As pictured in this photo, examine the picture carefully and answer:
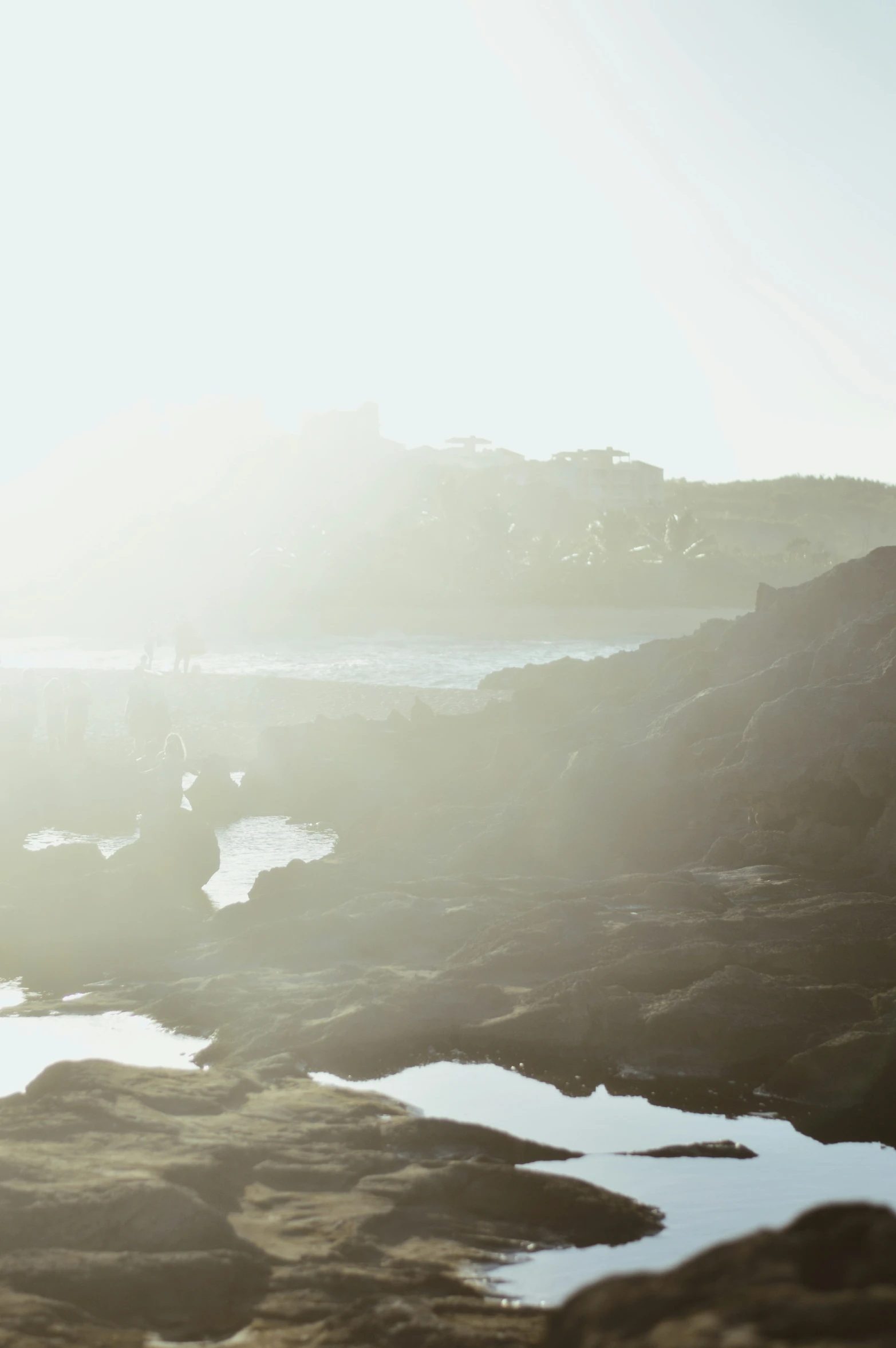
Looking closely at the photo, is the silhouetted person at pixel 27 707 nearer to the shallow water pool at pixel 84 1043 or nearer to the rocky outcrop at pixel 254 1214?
the shallow water pool at pixel 84 1043

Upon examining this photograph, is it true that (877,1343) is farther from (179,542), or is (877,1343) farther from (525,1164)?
(179,542)

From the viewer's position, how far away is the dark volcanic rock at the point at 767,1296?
2797mm

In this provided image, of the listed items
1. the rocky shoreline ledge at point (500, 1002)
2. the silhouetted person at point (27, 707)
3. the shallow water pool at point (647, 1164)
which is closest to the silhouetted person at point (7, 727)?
the silhouetted person at point (27, 707)

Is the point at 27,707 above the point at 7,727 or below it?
above

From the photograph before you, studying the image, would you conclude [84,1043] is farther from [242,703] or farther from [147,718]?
[242,703]

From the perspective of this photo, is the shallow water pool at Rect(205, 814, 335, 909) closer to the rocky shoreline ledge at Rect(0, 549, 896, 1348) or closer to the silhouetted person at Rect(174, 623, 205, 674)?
the rocky shoreline ledge at Rect(0, 549, 896, 1348)

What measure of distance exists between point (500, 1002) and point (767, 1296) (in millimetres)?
8541

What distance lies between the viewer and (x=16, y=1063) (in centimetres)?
1105

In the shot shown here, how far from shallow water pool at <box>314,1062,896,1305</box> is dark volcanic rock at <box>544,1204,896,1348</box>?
3.84 m

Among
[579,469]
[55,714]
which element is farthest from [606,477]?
[55,714]

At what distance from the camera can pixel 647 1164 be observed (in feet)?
29.2

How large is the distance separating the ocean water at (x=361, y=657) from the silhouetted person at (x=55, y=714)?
1421cm

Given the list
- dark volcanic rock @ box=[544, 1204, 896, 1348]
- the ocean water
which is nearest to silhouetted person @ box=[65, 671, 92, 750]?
the ocean water

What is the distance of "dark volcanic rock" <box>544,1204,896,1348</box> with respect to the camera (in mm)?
2797
